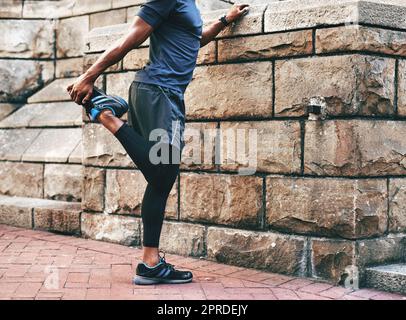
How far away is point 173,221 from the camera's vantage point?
17.6 feet

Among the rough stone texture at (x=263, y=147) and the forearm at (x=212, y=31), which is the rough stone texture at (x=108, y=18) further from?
the rough stone texture at (x=263, y=147)

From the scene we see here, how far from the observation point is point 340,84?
4.37 metres

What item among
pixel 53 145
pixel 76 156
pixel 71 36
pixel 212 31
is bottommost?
pixel 76 156

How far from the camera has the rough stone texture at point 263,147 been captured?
15.2 ft

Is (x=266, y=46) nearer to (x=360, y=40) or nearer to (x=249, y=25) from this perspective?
(x=249, y=25)

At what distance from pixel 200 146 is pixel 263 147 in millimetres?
622

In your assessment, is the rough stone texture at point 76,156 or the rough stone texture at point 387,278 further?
the rough stone texture at point 76,156

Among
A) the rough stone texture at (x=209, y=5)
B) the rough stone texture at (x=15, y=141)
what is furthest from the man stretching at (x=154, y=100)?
the rough stone texture at (x=15, y=141)

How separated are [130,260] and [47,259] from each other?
653mm

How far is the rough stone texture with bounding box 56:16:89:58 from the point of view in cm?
796

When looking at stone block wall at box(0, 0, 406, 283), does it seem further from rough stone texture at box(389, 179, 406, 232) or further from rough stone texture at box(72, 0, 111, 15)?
rough stone texture at box(72, 0, 111, 15)

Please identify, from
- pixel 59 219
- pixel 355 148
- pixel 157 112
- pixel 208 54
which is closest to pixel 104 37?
pixel 208 54

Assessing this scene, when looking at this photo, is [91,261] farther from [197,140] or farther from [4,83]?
[4,83]

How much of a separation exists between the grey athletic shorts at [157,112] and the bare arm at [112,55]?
0.25m
